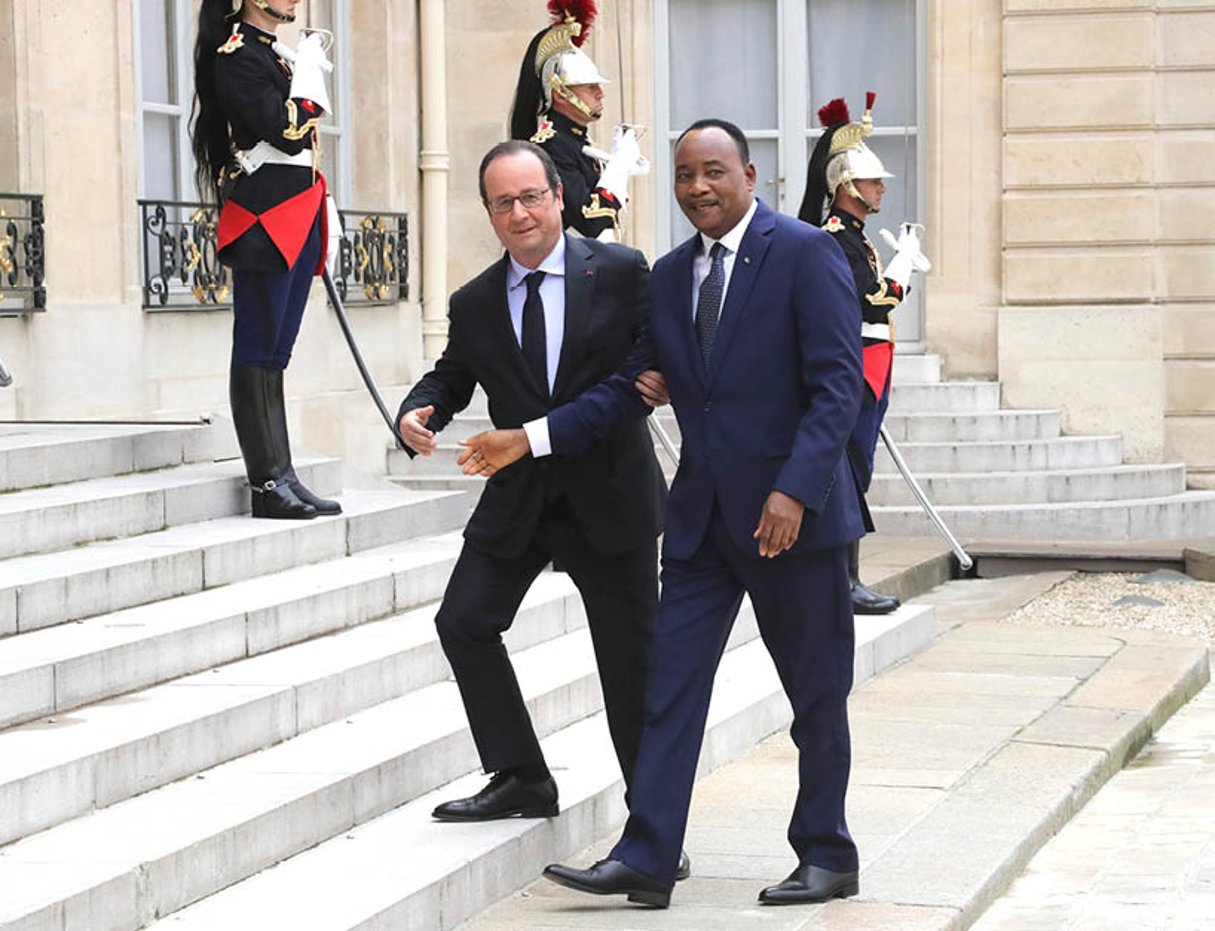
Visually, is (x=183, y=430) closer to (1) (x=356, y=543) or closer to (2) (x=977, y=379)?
(1) (x=356, y=543)

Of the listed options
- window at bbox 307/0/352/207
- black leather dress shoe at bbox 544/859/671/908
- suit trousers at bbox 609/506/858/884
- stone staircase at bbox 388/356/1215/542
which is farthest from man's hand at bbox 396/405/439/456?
stone staircase at bbox 388/356/1215/542

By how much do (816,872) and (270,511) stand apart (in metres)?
3.03

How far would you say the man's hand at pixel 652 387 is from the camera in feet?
19.0

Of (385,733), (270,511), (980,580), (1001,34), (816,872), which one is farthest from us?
(1001,34)

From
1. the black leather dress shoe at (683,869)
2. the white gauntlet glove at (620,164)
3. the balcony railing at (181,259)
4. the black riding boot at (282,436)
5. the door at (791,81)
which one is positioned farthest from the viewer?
the door at (791,81)

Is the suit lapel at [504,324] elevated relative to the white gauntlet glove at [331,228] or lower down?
lower down

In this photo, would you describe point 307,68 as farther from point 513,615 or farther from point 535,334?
point 513,615

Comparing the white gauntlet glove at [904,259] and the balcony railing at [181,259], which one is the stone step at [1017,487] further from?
the balcony railing at [181,259]

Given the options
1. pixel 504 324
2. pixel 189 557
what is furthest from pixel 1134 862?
pixel 189 557

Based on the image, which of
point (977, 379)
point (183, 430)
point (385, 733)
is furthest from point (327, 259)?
point (977, 379)

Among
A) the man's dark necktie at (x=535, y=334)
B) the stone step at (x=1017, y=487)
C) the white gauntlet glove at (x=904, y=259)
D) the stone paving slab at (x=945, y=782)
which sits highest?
the white gauntlet glove at (x=904, y=259)

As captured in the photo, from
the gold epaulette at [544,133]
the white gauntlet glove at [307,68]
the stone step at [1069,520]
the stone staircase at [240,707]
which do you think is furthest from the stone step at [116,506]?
the stone step at [1069,520]

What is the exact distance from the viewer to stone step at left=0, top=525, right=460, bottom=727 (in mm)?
6121

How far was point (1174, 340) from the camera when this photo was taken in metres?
15.3
